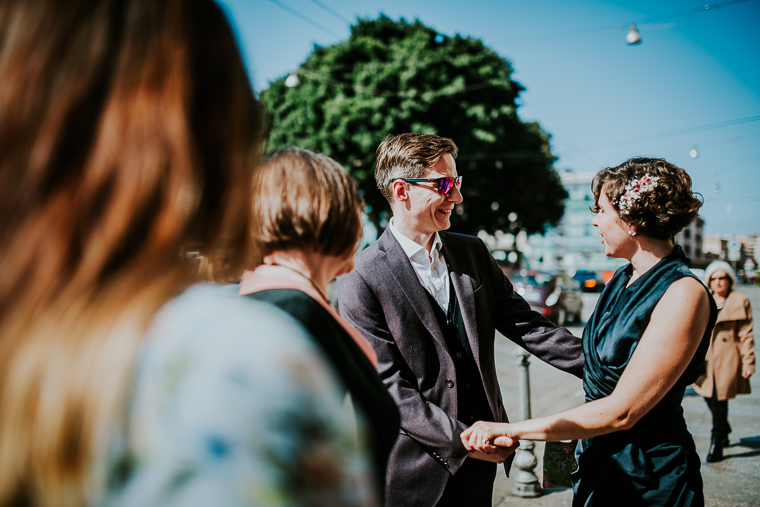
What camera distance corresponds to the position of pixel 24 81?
0.71 metres

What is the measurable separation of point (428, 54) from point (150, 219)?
828 inches

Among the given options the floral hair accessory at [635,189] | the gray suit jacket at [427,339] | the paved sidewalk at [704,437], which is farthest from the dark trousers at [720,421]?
the floral hair accessory at [635,189]

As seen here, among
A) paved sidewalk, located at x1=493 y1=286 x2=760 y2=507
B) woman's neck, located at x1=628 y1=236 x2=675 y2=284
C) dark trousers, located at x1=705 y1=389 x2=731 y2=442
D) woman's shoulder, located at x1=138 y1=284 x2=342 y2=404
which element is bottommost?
paved sidewalk, located at x1=493 y1=286 x2=760 y2=507

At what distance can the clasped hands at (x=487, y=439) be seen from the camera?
2.08m

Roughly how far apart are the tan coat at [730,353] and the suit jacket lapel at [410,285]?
180 inches

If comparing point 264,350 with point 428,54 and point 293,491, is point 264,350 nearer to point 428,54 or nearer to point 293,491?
point 293,491

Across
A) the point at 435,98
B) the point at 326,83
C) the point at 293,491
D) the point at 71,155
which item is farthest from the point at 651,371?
the point at 326,83

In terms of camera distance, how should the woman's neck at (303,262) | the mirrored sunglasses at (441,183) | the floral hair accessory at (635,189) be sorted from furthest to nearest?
the mirrored sunglasses at (441,183), the floral hair accessory at (635,189), the woman's neck at (303,262)

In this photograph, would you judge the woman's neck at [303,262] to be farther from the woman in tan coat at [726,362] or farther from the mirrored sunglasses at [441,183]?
the woman in tan coat at [726,362]

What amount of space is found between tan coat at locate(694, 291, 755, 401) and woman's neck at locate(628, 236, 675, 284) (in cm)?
424

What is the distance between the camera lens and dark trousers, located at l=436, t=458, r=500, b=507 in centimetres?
217

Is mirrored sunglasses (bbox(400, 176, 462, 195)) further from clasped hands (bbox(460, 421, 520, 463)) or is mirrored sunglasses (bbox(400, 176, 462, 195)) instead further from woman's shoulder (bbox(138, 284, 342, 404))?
woman's shoulder (bbox(138, 284, 342, 404))

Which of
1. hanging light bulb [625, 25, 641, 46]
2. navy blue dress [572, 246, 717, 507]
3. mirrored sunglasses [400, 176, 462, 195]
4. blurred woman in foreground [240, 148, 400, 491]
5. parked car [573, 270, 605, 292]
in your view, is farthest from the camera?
parked car [573, 270, 605, 292]

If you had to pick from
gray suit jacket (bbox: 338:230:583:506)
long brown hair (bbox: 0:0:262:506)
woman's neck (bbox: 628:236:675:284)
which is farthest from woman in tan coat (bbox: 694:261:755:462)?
long brown hair (bbox: 0:0:262:506)
